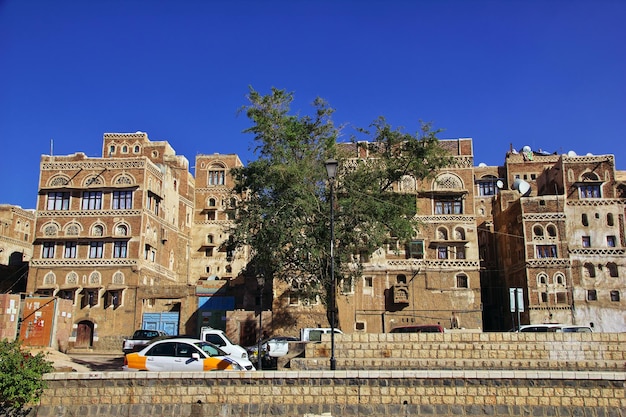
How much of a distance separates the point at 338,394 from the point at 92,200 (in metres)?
34.3

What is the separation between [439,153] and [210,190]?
33591 millimetres

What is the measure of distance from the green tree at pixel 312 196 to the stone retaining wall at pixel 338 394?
1160cm

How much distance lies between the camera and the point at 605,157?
46.2 m

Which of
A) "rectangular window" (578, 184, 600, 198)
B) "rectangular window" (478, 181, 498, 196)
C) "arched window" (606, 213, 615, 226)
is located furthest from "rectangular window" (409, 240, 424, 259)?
"rectangular window" (478, 181, 498, 196)

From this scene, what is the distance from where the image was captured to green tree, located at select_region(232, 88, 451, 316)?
2945cm

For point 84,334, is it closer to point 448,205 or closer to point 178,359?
point 178,359

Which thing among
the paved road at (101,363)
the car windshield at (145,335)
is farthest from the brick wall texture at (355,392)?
the car windshield at (145,335)

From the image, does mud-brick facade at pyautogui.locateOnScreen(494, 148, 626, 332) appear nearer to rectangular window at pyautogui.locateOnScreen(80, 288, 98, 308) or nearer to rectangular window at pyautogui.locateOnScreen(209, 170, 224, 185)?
rectangular window at pyautogui.locateOnScreen(209, 170, 224, 185)

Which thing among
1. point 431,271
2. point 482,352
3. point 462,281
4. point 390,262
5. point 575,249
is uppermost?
point 575,249

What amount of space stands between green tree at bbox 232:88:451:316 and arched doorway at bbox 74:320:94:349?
1789cm

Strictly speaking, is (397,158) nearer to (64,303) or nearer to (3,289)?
(64,303)

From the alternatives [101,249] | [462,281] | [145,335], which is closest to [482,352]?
[145,335]

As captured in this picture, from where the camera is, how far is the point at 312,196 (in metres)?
29.7

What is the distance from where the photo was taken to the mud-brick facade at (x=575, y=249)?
43312mm
